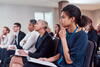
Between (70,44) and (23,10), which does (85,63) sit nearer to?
(70,44)

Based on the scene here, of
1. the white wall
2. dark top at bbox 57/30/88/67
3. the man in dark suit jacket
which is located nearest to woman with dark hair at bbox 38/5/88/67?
dark top at bbox 57/30/88/67

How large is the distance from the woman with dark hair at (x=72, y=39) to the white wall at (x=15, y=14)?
622 cm

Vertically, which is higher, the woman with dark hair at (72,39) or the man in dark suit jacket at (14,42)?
the woman with dark hair at (72,39)

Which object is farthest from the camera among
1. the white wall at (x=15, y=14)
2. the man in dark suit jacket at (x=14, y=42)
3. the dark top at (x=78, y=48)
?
→ the white wall at (x=15, y=14)

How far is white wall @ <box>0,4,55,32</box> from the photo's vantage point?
24.4 feet

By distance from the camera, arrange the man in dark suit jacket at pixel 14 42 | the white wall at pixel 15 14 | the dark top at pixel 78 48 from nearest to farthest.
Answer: the dark top at pixel 78 48
the man in dark suit jacket at pixel 14 42
the white wall at pixel 15 14

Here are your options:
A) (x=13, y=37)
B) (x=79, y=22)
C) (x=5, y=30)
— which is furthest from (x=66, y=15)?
(x=5, y=30)

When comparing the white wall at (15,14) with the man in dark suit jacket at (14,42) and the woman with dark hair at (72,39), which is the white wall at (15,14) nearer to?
the man in dark suit jacket at (14,42)

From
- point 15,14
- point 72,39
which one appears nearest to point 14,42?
point 72,39

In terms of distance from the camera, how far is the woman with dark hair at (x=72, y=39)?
1416 millimetres

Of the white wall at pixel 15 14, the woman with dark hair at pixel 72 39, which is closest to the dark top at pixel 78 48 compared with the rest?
the woman with dark hair at pixel 72 39

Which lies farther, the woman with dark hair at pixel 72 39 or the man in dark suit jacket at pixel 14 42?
the man in dark suit jacket at pixel 14 42

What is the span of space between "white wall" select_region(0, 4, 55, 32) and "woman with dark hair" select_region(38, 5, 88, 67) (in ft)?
20.4

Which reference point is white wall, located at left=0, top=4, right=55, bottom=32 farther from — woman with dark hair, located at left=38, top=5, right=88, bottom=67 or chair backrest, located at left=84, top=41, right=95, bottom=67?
chair backrest, located at left=84, top=41, right=95, bottom=67
